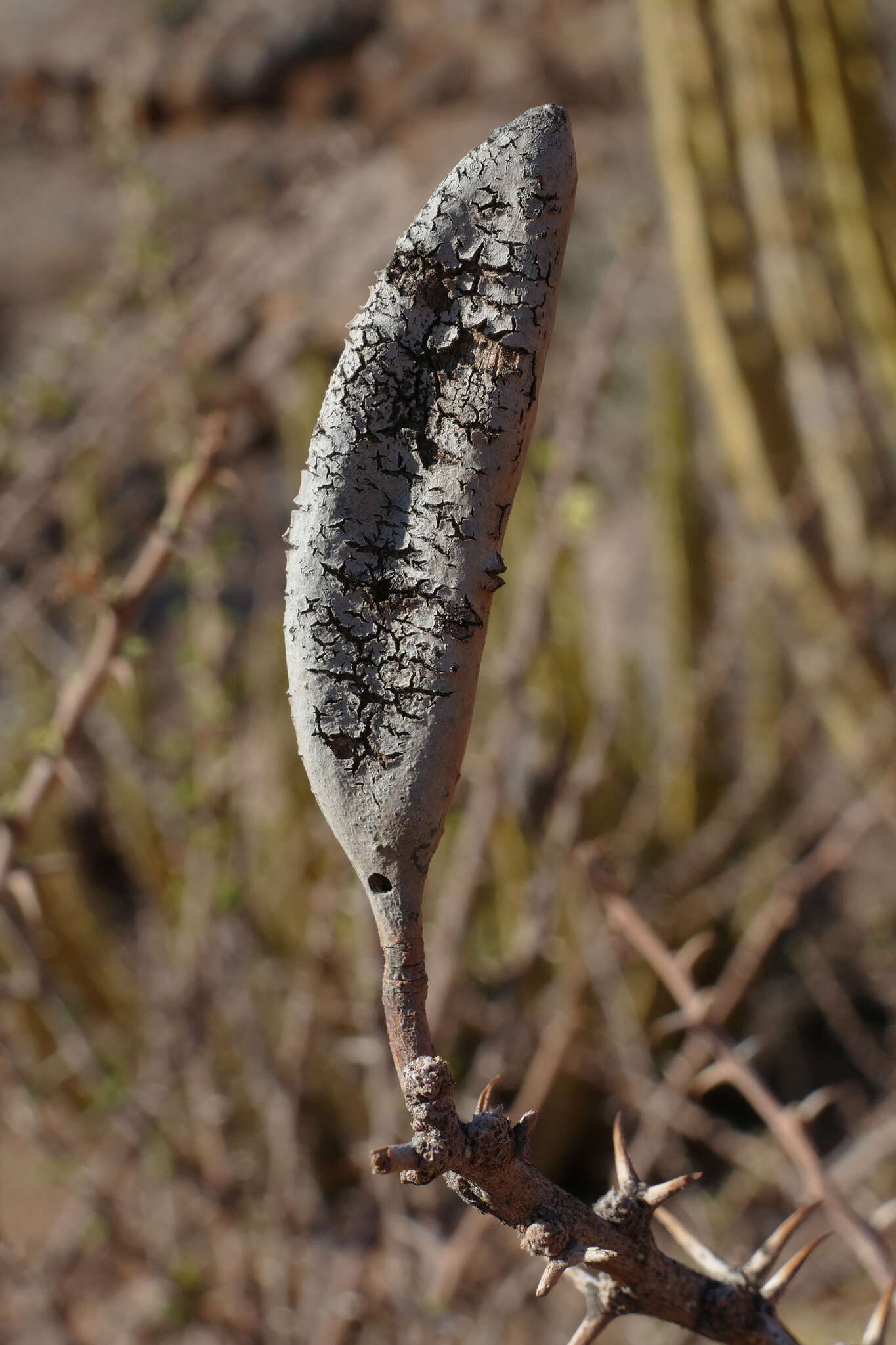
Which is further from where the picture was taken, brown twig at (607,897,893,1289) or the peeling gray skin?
brown twig at (607,897,893,1289)

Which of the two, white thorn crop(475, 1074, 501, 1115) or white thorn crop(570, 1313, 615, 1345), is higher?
white thorn crop(475, 1074, 501, 1115)

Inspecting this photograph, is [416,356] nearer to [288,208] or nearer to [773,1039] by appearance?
[288,208]

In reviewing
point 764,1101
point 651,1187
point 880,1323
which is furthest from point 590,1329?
point 764,1101

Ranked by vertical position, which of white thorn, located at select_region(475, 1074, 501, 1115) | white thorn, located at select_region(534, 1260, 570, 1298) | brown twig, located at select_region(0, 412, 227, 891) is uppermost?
brown twig, located at select_region(0, 412, 227, 891)

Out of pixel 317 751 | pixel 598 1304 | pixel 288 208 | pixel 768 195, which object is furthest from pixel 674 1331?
pixel 288 208

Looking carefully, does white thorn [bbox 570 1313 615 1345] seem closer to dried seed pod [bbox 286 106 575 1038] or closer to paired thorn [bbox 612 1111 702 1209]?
paired thorn [bbox 612 1111 702 1209]

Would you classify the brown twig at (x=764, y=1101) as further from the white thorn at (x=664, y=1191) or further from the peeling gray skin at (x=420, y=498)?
the peeling gray skin at (x=420, y=498)

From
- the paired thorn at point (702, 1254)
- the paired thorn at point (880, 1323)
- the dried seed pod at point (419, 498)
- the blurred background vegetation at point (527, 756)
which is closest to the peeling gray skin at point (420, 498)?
the dried seed pod at point (419, 498)

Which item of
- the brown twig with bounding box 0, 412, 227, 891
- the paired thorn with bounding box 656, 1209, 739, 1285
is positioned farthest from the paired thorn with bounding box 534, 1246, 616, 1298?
the brown twig with bounding box 0, 412, 227, 891

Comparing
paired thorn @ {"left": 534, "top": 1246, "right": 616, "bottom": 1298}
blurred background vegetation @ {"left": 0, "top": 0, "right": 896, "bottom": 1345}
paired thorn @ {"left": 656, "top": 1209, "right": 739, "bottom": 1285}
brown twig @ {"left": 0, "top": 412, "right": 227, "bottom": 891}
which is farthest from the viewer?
blurred background vegetation @ {"left": 0, "top": 0, "right": 896, "bottom": 1345}
